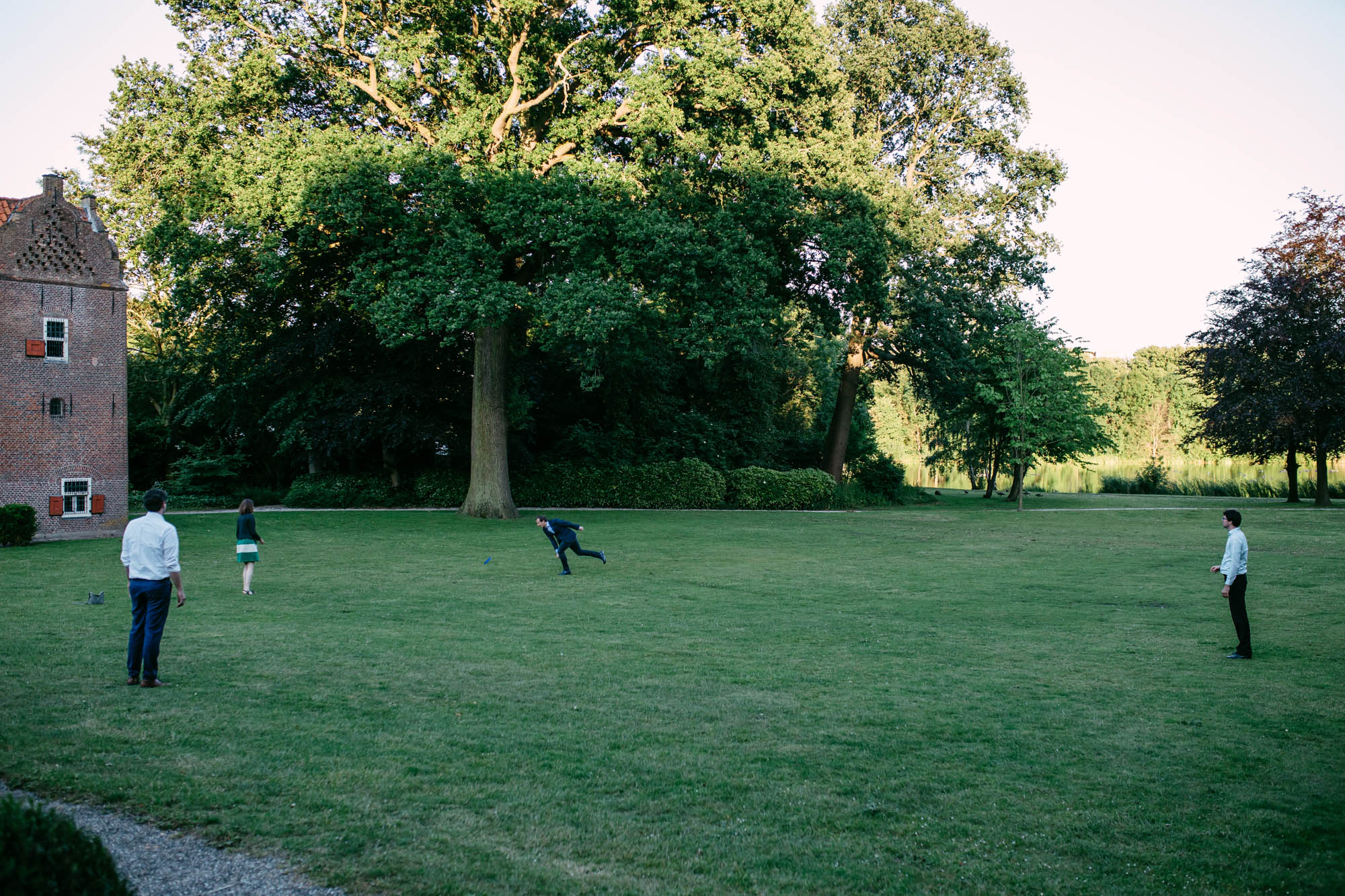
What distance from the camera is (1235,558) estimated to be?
1165cm

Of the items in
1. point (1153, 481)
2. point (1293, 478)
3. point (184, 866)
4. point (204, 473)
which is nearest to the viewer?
point (184, 866)

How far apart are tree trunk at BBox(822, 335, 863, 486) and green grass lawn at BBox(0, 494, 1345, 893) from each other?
25922 millimetres

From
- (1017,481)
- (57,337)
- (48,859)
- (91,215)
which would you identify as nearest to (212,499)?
(57,337)

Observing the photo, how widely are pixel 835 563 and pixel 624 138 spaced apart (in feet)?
54.3

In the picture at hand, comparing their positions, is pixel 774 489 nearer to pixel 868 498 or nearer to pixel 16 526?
pixel 868 498

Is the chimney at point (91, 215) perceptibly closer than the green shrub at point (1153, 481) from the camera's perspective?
Yes

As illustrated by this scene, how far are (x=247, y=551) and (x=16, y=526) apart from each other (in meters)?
11.4

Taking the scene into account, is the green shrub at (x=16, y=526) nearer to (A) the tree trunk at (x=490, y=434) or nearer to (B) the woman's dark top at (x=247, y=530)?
(B) the woman's dark top at (x=247, y=530)

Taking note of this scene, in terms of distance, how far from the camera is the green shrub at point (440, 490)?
36062mm

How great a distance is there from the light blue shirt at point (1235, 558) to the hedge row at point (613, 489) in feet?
87.1

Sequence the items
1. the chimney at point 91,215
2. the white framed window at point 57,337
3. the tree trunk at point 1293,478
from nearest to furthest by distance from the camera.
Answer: the white framed window at point 57,337
the chimney at point 91,215
the tree trunk at point 1293,478

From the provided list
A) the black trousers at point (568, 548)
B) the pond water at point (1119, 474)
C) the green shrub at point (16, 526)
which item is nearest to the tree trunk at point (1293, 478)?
the pond water at point (1119, 474)

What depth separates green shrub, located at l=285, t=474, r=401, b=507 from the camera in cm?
3541

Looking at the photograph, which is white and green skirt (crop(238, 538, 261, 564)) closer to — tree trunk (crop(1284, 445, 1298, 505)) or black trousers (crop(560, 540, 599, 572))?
black trousers (crop(560, 540, 599, 572))
